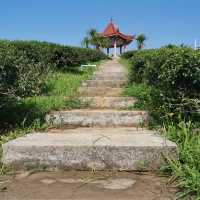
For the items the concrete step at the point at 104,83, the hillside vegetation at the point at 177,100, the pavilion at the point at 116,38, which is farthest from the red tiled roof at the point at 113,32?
the hillside vegetation at the point at 177,100

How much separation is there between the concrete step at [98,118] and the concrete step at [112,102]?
843mm

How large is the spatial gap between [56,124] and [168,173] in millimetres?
2232

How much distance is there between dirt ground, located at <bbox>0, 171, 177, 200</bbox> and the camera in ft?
11.2

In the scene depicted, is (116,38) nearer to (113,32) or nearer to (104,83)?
(113,32)

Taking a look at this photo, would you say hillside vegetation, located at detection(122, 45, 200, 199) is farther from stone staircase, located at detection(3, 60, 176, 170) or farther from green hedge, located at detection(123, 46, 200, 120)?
stone staircase, located at detection(3, 60, 176, 170)

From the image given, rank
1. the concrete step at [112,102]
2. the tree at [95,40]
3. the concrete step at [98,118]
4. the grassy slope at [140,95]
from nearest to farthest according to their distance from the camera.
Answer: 1. the concrete step at [98,118]
2. the grassy slope at [140,95]
3. the concrete step at [112,102]
4. the tree at [95,40]

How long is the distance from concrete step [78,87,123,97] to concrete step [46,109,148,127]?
1.72 meters

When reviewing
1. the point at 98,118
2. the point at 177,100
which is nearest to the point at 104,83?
the point at 98,118

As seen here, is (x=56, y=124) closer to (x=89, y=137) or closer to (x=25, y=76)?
(x=25, y=76)

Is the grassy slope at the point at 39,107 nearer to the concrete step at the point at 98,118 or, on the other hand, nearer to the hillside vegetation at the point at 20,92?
the hillside vegetation at the point at 20,92

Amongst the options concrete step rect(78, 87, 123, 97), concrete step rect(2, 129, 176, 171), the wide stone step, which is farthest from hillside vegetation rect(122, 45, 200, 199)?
the wide stone step

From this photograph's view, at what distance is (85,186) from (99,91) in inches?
181

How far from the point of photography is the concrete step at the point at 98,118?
5859mm

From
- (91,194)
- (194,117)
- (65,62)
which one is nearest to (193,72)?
(194,117)
